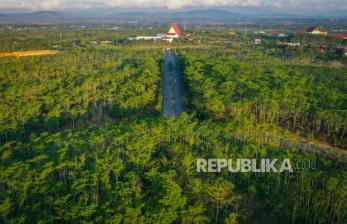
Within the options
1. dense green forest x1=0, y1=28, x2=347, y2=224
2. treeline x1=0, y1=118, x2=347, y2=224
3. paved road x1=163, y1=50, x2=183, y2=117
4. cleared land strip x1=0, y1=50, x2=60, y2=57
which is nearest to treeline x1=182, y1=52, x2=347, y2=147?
dense green forest x1=0, y1=28, x2=347, y2=224

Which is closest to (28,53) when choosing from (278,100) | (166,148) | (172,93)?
(172,93)

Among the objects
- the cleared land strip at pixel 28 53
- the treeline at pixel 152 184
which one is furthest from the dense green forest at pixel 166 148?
the cleared land strip at pixel 28 53

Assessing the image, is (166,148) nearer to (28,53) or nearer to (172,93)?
(172,93)

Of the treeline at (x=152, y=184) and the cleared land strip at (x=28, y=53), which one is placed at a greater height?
the cleared land strip at (x=28, y=53)

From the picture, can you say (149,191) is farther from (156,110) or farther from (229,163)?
(156,110)

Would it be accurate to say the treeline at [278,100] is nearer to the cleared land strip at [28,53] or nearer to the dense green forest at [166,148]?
the dense green forest at [166,148]

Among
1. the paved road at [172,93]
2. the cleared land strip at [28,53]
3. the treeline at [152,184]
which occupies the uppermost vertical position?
the cleared land strip at [28,53]
